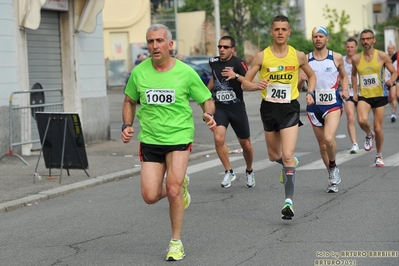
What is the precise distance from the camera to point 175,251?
24.9 ft

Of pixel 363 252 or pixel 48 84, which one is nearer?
pixel 363 252

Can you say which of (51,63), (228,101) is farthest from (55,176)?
(51,63)

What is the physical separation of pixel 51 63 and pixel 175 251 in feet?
38.5

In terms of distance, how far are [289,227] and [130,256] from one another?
1800 millimetres

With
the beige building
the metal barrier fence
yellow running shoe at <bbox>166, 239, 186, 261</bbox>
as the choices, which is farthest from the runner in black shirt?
the beige building

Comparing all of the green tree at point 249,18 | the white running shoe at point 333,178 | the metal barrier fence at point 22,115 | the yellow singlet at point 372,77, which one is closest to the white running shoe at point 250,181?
the white running shoe at point 333,178

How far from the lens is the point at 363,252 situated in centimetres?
746

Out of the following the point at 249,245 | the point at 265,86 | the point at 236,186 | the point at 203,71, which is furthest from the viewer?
the point at 203,71

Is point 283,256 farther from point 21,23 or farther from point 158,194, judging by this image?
point 21,23

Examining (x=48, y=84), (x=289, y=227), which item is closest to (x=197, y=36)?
(x=48, y=84)

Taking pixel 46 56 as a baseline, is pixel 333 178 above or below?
below

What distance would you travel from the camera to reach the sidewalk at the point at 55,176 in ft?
39.9

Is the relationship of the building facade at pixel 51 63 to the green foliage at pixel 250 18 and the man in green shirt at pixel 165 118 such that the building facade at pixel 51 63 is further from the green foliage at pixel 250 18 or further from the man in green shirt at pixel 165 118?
the green foliage at pixel 250 18

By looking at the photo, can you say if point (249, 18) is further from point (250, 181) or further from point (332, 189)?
point (332, 189)
